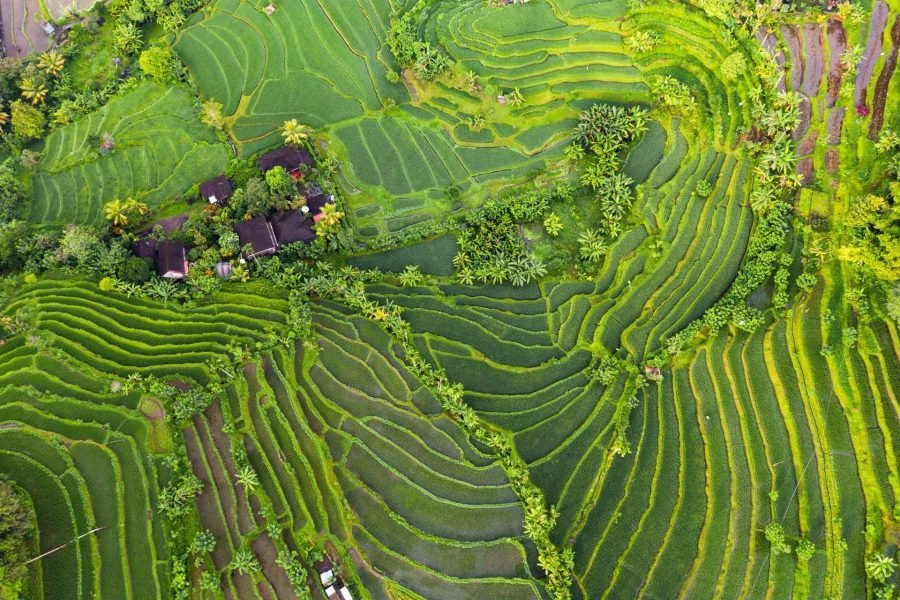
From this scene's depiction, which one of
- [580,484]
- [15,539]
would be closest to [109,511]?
[15,539]

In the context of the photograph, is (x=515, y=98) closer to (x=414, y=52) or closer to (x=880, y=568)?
(x=414, y=52)

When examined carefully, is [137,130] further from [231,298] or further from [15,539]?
[15,539]

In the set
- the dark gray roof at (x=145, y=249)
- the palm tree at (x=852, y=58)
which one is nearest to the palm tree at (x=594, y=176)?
the palm tree at (x=852, y=58)

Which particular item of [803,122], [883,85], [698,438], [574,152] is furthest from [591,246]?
[883,85]

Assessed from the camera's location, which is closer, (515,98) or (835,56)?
(835,56)

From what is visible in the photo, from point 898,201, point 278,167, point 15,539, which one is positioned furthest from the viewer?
point 278,167

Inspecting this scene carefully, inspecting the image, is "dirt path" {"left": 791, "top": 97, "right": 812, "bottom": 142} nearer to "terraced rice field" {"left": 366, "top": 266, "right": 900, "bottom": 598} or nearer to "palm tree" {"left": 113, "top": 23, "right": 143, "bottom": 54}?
"terraced rice field" {"left": 366, "top": 266, "right": 900, "bottom": 598}

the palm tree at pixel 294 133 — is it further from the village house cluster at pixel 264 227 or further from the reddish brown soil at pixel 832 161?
the reddish brown soil at pixel 832 161

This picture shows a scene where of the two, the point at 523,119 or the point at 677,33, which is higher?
the point at 677,33
